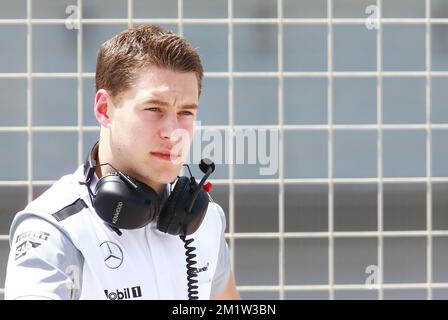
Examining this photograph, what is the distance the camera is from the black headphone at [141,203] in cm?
237

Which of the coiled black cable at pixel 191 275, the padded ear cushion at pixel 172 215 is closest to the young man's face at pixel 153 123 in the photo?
the padded ear cushion at pixel 172 215

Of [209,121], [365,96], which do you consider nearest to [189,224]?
[209,121]

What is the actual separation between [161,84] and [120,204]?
0.38 m

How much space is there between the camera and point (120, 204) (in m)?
2.36

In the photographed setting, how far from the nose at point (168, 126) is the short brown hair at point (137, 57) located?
15cm

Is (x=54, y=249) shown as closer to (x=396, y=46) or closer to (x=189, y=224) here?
(x=189, y=224)

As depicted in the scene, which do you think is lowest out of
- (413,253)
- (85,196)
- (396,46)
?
(413,253)

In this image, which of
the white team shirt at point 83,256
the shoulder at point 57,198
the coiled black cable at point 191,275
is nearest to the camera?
the white team shirt at point 83,256

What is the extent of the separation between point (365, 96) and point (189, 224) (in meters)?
2.32

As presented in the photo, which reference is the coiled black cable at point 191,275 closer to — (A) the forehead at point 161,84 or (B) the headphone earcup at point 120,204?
(B) the headphone earcup at point 120,204

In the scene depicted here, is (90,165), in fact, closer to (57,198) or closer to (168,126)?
(57,198)

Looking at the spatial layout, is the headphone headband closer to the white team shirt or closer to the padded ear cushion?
the white team shirt

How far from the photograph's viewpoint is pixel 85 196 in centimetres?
245
